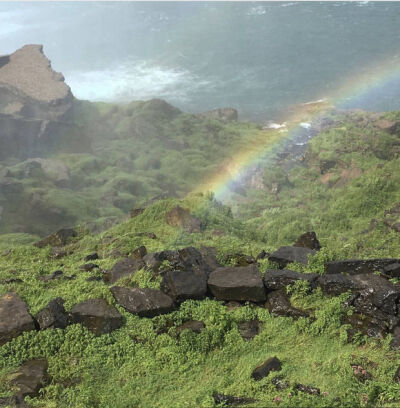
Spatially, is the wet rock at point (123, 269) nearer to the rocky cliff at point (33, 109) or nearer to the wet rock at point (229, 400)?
the wet rock at point (229, 400)

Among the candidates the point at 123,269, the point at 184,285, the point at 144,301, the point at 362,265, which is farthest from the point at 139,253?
the point at 362,265

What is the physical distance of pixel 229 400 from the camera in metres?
6.80

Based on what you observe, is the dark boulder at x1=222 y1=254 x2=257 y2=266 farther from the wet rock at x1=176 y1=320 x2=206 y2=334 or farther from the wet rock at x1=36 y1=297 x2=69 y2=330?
the wet rock at x1=36 y1=297 x2=69 y2=330

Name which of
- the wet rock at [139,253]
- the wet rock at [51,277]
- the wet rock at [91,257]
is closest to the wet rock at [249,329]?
the wet rock at [139,253]

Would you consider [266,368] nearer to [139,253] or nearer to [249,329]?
[249,329]

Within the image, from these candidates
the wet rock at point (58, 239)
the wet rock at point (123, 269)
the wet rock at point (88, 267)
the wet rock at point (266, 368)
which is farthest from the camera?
the wet rock at point (58, 239)

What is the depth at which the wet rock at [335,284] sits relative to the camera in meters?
9.10

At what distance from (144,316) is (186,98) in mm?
48796

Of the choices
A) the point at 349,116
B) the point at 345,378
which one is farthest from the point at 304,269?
the point at 349,116

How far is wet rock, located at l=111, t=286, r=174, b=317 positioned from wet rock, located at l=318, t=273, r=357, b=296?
3.03 m

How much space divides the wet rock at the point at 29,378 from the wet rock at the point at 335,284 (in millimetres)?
5374

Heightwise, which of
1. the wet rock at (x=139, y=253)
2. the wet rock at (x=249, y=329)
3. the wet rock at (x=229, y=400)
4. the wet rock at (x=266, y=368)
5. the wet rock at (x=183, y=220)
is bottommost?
the wet rock at (x=183, y=220)

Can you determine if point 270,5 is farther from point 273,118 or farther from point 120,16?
point 273,118

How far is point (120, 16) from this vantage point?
9831 cm
